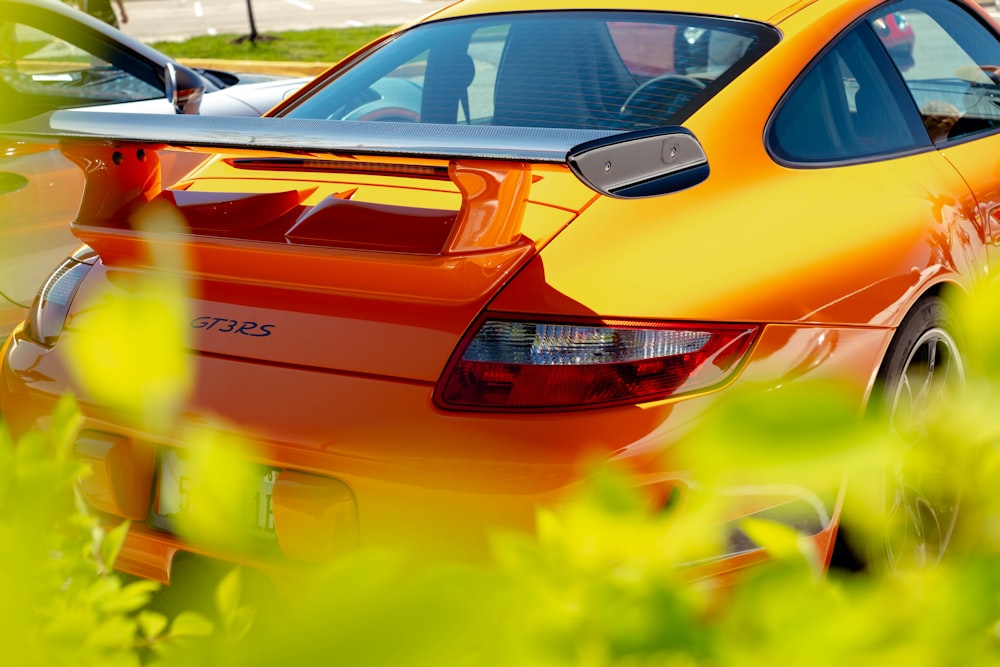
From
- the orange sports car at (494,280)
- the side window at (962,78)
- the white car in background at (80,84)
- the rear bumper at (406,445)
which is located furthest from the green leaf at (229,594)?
the white car in background at (80,84)

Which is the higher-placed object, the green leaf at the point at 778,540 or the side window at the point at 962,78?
the green leaf at the point at 778,540

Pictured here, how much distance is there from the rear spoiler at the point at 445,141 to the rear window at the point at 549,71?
0.69 m

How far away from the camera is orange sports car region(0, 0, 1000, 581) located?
1944 mm

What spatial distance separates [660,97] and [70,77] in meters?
3.26

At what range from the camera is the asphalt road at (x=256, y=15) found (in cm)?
2322

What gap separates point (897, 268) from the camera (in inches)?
94.1

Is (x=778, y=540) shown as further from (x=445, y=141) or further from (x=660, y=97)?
(x=660, y=97)

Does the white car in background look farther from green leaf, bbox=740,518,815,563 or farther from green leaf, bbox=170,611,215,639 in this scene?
green leaf, bbox=740,518,815,563

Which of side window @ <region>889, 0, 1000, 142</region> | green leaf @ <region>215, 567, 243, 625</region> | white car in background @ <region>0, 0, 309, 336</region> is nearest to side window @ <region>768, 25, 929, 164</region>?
side window @ <region>889, 0, 1000, 142</region>

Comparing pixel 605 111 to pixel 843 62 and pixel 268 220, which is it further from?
pixel 268 220

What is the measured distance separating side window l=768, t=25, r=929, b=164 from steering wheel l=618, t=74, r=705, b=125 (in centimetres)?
22

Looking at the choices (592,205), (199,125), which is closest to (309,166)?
(199,125)

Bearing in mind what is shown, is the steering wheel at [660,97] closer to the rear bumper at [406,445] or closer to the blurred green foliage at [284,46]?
the rear bumper at [406,445]

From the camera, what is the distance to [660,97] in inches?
107
